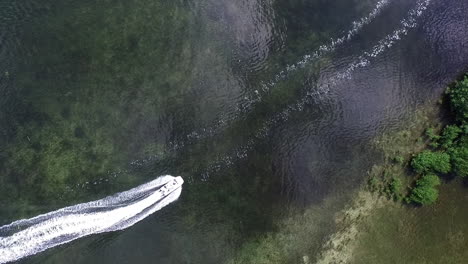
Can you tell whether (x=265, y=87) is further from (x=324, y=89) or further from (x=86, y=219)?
(x=86, y=219)

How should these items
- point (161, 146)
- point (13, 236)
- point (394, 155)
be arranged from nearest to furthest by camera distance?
point (13, 236) < point (161, 146) < point (394, 155)

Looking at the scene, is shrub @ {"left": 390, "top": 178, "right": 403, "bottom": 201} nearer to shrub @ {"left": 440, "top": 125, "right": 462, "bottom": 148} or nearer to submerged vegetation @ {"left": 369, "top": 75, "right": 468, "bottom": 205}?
submerged vegetation @ {"left": 369, "top": 75, "right": 468, "bottom": 205}

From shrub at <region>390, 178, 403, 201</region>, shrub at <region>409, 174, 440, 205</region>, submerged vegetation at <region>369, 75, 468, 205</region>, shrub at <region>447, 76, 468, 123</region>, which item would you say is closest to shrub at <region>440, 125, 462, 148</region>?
submerged vegetation at <region>369, 75, 468, 205</region>

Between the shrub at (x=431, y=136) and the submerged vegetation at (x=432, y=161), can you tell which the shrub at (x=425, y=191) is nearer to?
the submerged vegetation at (x=432, y=161)

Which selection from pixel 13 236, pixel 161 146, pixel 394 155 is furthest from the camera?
pixel 394 155

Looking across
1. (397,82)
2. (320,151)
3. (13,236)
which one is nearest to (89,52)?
(13,236)

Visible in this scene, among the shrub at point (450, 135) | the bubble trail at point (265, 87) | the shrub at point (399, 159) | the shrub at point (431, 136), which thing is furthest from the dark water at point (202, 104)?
the shrub at point (450, 135)

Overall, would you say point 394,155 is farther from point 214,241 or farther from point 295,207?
point 214,241
